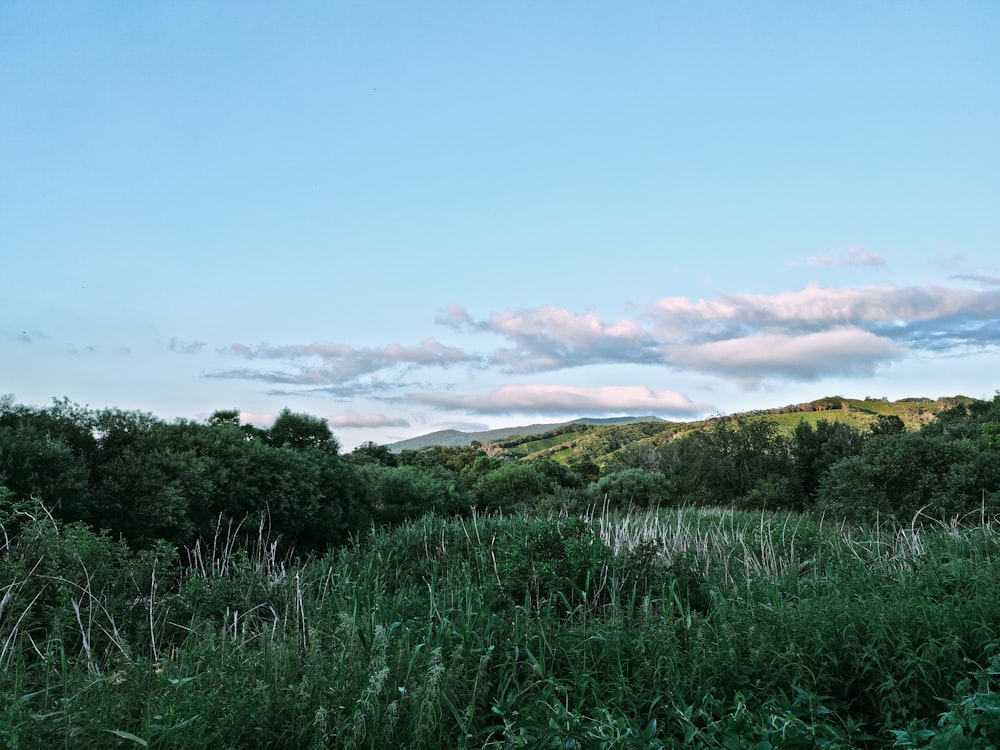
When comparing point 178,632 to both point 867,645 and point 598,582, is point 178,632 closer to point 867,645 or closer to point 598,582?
point 598,582

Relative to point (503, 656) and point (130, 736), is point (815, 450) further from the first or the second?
point (130, 736)

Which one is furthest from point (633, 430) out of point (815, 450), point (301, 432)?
point (301, 432)

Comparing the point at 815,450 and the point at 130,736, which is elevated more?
the point at 815,450

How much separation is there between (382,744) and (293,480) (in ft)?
29.4

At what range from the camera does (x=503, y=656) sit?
4340mm

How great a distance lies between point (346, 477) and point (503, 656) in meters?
9.13

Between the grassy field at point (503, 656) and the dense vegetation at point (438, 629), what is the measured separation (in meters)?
0.02

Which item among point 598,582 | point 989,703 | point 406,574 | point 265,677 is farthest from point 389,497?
point 989,703

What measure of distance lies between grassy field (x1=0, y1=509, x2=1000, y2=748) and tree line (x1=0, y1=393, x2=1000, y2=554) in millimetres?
1925

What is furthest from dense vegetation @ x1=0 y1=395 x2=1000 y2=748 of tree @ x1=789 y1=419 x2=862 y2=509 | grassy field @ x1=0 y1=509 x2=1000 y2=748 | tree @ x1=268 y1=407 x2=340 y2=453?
tree @ x1=789 y1=419 x2=862 y2=509

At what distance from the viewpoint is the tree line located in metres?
9.27

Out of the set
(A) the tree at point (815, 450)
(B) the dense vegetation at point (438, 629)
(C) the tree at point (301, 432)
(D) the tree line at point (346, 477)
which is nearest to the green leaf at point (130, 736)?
(B) the dense vegetation at point (438, 629)

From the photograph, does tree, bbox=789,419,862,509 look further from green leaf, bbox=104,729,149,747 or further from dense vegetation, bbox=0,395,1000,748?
green leaf, bbox=104,729,149,747

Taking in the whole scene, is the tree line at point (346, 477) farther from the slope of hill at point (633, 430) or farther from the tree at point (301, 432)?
the slope of hill at point (633, 430)
